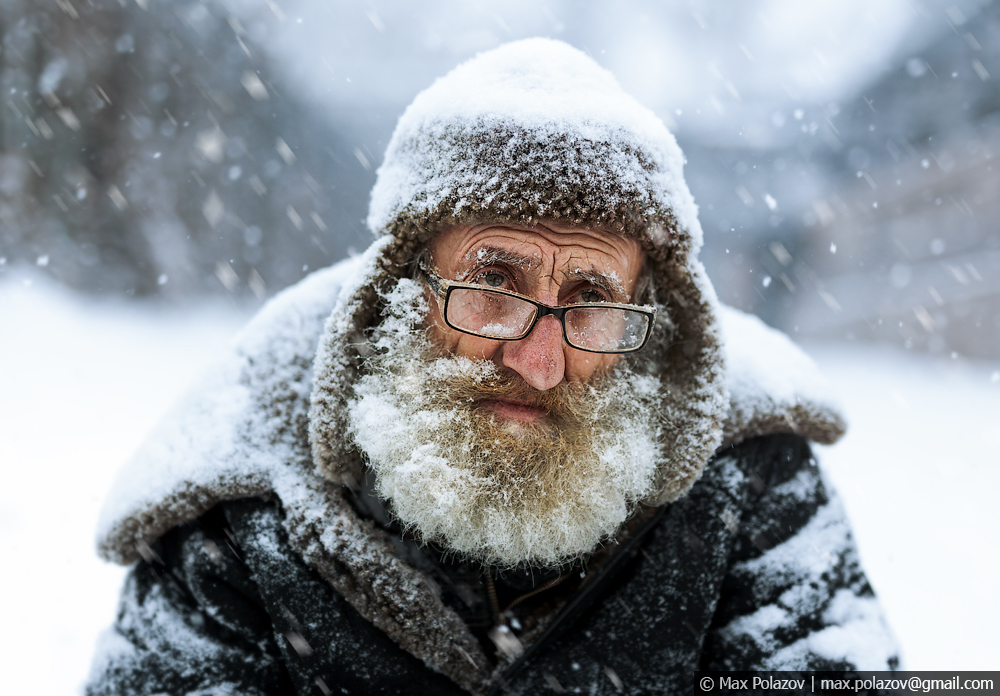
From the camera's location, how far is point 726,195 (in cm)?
649

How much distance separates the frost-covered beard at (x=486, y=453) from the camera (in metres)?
1.41

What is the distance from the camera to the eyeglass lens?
1393 mm

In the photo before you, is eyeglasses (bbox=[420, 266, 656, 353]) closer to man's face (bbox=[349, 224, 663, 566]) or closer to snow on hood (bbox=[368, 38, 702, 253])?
man's face (bbox=[349, 224, 663, 566])

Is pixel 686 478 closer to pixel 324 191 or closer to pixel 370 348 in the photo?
pixel 370 348

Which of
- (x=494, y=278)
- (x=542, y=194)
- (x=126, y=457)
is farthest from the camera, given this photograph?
(x=126, y=457)

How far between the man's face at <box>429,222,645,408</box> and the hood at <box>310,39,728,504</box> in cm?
5

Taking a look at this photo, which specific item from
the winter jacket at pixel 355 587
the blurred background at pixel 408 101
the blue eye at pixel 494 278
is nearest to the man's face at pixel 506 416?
the blue eye at pixel 494 278

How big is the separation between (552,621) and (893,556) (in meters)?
3.58

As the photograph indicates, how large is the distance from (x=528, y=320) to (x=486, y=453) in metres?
0.34

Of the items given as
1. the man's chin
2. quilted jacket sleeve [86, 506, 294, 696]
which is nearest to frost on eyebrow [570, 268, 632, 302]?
the man's chin

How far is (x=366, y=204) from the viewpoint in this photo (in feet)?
19.6

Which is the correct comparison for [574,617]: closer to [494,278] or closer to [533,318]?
[533,318]

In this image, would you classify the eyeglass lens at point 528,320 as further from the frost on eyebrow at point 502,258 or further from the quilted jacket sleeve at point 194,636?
the quilted jacket sleeve at point 194,636

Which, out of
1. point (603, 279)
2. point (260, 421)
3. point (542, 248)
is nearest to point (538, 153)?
point (542, 248)
